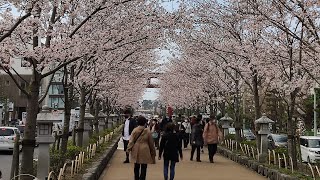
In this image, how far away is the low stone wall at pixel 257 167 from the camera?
32.7 feet

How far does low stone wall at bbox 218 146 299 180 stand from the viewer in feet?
32.7

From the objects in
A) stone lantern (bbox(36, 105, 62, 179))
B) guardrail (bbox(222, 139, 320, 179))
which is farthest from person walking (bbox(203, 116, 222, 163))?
stone lantern (bbox(36, 105, 62, 179))

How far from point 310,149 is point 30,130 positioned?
1518cm

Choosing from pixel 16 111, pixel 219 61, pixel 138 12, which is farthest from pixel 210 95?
pixel 16 111

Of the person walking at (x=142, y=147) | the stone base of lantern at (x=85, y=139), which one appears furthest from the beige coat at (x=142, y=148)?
the stone base of lantern at (x=85, y=139)

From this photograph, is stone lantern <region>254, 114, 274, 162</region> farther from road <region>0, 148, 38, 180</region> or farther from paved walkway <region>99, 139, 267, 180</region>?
road <region>0, 148, 38, 180</region>

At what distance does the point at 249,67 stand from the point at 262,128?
2273 mm

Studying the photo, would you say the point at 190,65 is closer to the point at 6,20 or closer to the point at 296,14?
the point at 296,14

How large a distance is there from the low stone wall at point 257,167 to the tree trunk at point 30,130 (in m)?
5.25

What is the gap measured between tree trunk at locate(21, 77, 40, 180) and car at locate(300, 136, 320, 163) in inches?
572

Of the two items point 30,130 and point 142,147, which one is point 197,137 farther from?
point 30,130

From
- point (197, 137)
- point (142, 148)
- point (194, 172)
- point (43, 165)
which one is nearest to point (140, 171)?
point (142, 148)

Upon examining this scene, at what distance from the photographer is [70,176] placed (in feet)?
30.2

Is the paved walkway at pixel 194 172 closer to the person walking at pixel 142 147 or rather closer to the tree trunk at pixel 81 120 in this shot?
the tree trunk at pixel 81 120
